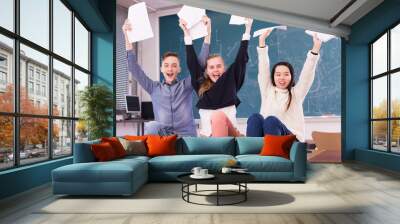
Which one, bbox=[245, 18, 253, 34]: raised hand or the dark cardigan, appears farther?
bbox=[245, 18, 253, 34]: raised hand

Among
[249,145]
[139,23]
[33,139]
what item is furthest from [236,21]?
[33,139]

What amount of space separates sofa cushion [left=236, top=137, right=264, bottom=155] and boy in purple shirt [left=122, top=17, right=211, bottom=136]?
246 centimetres

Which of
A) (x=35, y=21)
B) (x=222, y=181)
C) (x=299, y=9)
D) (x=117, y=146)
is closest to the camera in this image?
(x=222, y=181)

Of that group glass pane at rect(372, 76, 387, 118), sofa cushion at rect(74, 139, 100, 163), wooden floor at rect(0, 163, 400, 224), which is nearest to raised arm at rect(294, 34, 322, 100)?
glass pane at rect(372, 76, 387, 118)

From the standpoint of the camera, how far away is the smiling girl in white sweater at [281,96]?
9.41 metres

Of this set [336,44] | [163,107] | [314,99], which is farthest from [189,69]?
[336,44]

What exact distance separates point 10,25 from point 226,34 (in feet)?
17.9

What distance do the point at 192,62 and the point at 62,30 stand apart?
10.9 ft

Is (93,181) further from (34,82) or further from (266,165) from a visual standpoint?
(266,165)

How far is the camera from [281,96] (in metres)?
9.47

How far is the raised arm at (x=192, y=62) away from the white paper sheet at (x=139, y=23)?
2.75 feet

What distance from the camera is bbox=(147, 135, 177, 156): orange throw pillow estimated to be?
6668 millimetres

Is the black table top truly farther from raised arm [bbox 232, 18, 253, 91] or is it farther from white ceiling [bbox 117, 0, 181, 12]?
white ceiling [bbox 117, 0, 181, 12]

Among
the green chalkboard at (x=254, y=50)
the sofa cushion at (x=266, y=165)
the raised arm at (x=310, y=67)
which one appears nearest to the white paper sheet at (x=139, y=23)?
the green chalkboard at (x=254, y=50)
